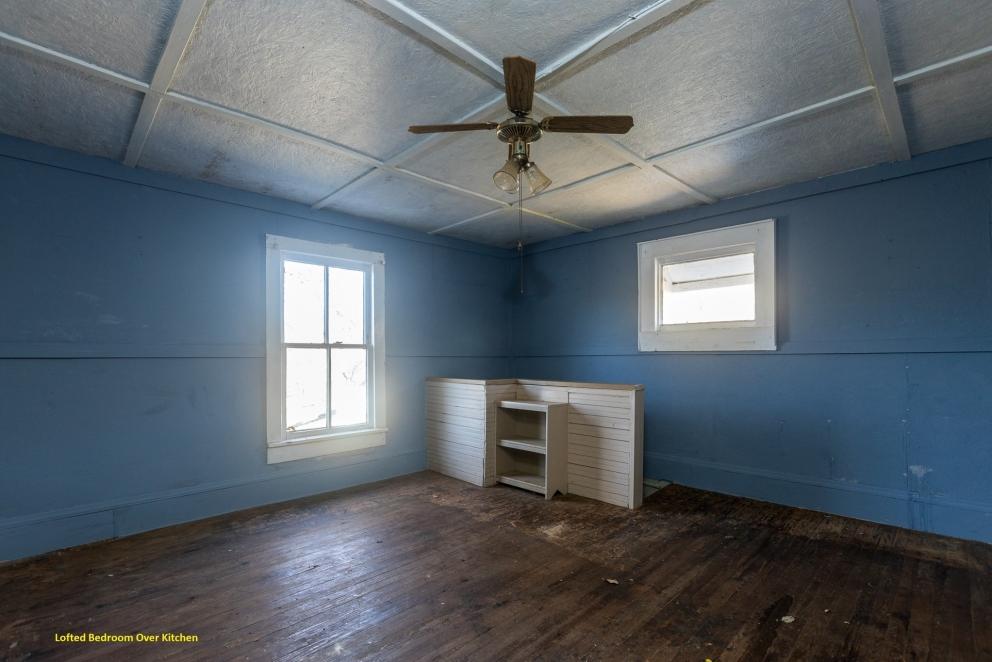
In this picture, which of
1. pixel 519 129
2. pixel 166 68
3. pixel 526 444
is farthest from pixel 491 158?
pixel 526 444

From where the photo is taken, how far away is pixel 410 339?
199 inches

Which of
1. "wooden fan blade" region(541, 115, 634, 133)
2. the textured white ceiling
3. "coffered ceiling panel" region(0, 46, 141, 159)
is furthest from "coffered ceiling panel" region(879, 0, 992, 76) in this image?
"coffered ceiling panel" region(0, 46, 141, 159)

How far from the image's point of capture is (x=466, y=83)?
2352 mm

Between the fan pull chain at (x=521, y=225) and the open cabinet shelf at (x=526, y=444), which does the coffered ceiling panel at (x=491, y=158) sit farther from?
the open cabinet shelf at (x=526, y=444)

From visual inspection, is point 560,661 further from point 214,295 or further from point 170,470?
point 214,295

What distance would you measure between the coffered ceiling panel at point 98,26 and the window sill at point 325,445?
2.92 metres

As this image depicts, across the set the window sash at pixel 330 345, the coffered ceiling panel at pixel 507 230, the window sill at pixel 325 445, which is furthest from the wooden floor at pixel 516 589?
the coffered ceiling panel at pixel 507 230

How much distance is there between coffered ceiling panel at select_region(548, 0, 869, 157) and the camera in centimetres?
195

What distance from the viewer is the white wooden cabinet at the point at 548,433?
12.6ft

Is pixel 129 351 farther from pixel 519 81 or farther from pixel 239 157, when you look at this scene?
pixel 519 81

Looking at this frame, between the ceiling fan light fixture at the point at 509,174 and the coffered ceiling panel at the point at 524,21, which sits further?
the ceiling fan light fixture at the point at 509,174

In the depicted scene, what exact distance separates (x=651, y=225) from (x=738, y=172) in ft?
3.85

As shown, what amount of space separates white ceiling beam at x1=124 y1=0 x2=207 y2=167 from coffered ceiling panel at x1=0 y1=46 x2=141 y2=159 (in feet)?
0.16

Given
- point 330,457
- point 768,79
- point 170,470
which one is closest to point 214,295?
point 170,470
